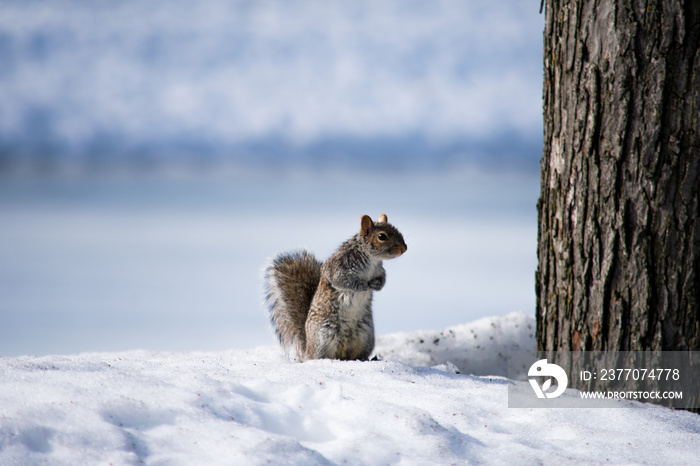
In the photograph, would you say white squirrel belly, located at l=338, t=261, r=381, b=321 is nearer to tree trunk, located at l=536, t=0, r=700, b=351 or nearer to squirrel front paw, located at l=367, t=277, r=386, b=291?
squirrel front paw, located at l=367, t=277, r=386, b=291

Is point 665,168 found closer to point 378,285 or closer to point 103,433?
point 378,285

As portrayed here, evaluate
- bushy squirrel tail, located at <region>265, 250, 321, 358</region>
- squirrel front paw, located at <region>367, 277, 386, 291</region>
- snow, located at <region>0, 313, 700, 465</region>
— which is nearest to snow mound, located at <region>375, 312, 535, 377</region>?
bushy squirrel tail, located at <region>265, 250, 321, 358</region>

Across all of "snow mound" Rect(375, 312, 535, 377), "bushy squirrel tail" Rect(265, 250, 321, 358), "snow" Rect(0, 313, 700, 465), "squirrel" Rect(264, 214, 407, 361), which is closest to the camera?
"snow" Rect(0, 313, 700, 465)

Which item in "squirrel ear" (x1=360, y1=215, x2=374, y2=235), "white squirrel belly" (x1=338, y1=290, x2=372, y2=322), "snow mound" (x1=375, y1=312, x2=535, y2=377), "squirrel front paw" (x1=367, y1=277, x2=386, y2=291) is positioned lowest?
"snow mound" (x1=375, y1=312, x2=535, y2=377)

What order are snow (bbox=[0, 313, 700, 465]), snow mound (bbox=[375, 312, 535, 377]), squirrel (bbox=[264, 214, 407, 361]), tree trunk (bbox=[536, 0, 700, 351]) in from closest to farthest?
snow (bbox=[0, 313, 700, 465])
tree trunk (bbox=[536, 0, 700, 351])
squirrel (bbox=[264, 214, 407, 361])
snow mound (bbox=[375, 312, 535, 377])

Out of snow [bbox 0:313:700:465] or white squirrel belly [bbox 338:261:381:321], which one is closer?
→ snow [bbox 0:313:700:465]

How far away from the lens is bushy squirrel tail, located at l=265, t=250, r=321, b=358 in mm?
2725

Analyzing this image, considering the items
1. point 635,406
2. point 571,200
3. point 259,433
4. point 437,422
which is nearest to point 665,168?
point 571,200

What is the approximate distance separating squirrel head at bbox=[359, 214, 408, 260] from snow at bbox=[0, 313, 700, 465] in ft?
1.91

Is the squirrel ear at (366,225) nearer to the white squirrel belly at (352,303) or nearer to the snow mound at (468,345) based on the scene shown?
the white squirrel belly at (352,303)

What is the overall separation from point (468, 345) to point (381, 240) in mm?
954

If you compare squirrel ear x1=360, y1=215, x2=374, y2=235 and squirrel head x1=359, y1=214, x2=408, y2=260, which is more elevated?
squirrel ear x1=360, y1=215, x2=374, y2=235

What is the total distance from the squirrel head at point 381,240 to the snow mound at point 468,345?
678 mm

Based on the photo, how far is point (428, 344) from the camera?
10.4 feet
